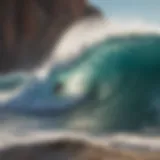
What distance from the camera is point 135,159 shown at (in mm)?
1198

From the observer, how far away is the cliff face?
51.6 inches

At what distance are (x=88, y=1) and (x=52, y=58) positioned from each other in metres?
0.21

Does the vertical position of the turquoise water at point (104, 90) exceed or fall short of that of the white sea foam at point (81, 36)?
it falls short

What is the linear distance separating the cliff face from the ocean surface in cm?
3

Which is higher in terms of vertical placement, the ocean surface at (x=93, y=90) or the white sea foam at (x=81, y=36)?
the white sea foam at (x=81, y=36)

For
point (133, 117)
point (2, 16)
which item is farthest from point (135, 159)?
point (2, 16)

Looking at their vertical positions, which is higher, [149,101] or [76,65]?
[76,65]

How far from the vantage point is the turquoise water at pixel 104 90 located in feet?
4.07

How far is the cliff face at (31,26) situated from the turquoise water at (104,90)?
0.22 ft

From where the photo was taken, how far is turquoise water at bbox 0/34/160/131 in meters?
1.24

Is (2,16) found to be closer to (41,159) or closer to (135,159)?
(41,159)

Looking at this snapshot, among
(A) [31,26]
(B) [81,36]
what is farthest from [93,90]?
(A) [31,26]

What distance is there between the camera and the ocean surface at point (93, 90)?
1233 mm

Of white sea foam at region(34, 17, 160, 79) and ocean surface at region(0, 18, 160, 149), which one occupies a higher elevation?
white sea foam at region(34, 17, 160, 79)
